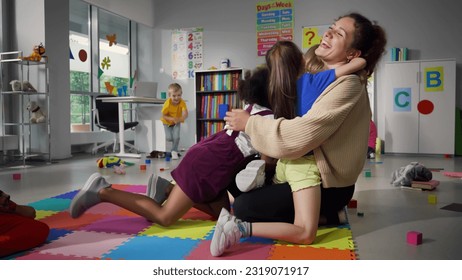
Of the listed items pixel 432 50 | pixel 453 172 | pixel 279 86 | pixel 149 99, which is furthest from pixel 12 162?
pixel 432 50

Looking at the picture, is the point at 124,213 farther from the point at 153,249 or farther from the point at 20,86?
the point at 20,86

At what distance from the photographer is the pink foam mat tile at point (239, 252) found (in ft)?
4.61

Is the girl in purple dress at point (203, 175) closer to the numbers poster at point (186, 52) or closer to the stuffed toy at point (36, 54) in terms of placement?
the stuffed toy at point (36, 54)

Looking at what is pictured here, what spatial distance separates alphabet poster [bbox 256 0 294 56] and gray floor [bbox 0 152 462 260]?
A: 9.64 feet

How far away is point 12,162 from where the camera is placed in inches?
184

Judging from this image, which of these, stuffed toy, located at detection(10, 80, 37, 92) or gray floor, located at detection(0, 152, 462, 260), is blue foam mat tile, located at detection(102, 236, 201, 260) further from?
stuffed toy, located at detection(10, 80, 37, 92)

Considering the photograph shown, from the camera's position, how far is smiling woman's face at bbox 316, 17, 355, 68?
1.60 metres

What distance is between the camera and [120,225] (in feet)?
6.10

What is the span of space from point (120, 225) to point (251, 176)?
0.70 metres

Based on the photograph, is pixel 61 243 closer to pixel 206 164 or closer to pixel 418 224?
pixel 206 164

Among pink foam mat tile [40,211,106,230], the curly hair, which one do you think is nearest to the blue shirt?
the curly hair

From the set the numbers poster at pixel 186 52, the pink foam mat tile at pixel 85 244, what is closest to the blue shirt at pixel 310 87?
the pink foam mat tile at pixel 85 244

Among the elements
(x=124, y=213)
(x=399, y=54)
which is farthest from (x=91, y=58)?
(x=124, y=213)

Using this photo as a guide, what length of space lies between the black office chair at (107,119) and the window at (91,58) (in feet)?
1.17
